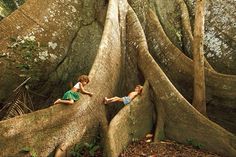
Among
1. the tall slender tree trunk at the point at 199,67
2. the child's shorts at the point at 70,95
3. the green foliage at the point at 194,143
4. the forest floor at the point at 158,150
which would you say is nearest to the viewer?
the child's shorts at the point at 70,95

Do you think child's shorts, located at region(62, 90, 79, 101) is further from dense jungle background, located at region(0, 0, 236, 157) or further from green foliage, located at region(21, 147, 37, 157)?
green foliage, located at region(21, 147, 37, 157)

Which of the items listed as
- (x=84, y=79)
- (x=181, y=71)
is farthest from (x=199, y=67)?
(x=84, y=79)

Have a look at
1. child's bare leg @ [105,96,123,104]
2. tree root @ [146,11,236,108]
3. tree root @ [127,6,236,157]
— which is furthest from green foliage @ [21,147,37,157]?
tree root @ [146,11,236,108]

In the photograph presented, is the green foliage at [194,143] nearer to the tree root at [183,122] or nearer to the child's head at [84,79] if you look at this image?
the tree root at [183,122]

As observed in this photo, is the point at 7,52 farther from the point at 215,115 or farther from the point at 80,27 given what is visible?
the point at 215,115

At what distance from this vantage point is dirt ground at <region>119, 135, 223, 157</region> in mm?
5668

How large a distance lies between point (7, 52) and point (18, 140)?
2376mm

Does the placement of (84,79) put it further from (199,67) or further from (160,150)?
(199,67)

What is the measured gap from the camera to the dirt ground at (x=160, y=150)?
5668mm

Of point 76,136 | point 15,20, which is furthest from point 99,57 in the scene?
point 15,20

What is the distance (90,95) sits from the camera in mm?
5750

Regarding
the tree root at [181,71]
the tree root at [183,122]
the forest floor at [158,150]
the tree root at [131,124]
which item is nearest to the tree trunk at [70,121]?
the tree root at [131,124]

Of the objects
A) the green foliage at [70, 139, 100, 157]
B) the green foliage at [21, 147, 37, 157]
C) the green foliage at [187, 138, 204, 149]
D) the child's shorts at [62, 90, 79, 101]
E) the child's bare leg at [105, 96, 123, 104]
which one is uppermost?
the child's shorts at [62, 90, 79, 101]

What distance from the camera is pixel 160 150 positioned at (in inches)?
229
